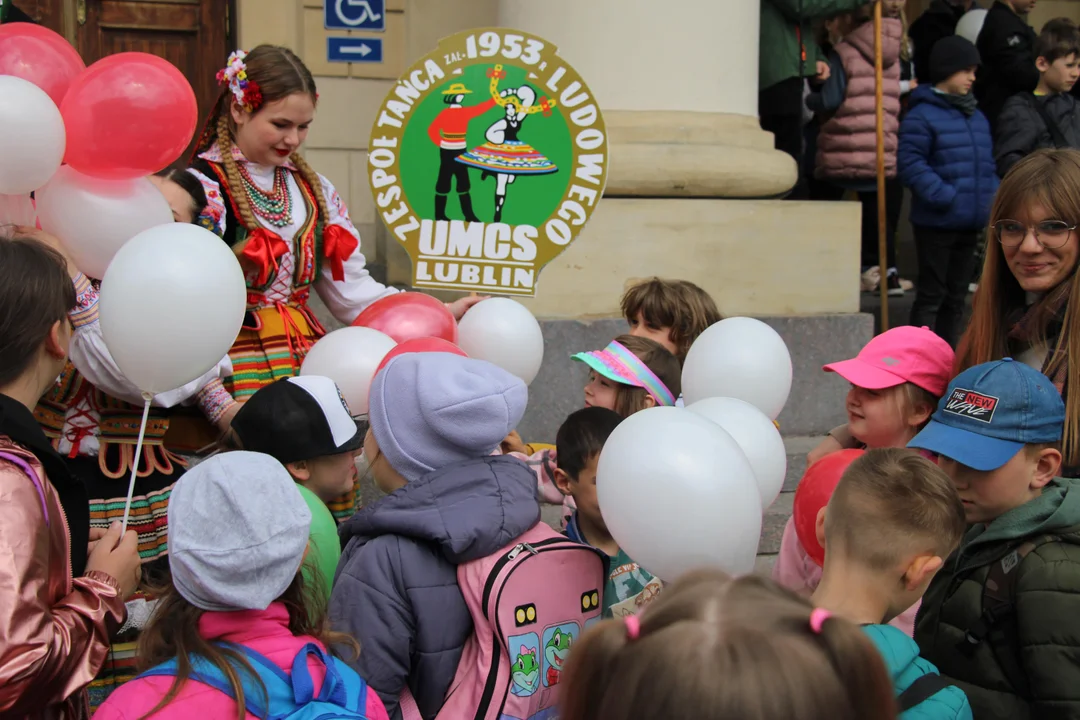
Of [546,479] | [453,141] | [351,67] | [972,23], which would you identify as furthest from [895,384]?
[972,23]

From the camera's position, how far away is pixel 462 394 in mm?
2240

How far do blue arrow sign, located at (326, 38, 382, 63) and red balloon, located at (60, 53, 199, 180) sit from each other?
3910mm

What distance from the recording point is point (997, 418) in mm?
2229

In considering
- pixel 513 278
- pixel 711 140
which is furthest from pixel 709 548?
pixel 711 140

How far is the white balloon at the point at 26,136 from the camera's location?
94.6 inches

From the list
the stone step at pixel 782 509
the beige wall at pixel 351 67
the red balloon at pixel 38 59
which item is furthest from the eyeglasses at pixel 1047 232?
the beige wall at pixel 351 67

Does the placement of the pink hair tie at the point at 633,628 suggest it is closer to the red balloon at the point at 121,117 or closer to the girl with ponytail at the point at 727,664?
the girl with ponytail at the point at 727,664

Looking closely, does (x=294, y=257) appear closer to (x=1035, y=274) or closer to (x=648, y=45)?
(x=1035, y=274)

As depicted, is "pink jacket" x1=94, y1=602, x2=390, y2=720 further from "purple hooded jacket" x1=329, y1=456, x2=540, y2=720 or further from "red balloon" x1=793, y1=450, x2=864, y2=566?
"red balloon" x1=793, y1=450, x2=864, y2=566

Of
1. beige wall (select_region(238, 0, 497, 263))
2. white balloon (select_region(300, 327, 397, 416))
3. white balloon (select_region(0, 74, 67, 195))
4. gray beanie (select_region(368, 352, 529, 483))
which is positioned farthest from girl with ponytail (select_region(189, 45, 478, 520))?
beige wall (select_region(238, 0, 497, 263))

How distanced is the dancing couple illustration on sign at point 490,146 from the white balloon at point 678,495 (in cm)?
189

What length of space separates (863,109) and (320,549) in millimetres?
5242

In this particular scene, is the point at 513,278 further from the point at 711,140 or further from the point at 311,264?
the point at 711,140

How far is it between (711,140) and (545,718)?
401 cm
